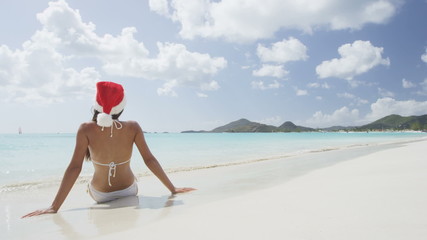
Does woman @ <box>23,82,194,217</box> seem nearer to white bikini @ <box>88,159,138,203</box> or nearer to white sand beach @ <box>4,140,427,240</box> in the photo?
white bikini @ <box>88,159,138,203</box>

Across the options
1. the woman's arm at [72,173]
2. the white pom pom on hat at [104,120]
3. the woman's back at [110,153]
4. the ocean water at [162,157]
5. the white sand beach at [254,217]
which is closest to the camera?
the white sand beach at [254,217]

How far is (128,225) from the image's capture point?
8.81 feet

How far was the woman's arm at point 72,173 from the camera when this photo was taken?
131 inches

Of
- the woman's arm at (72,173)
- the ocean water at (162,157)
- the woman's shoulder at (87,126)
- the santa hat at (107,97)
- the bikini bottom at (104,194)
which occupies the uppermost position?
the santa hat at (107,97)

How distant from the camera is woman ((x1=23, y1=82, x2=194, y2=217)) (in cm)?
336

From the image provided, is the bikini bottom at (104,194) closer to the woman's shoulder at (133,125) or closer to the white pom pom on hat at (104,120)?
the woman's shoulder at (133,125)

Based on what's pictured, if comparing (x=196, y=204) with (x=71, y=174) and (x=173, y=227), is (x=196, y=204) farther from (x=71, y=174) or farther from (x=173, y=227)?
(x=71, y=174)

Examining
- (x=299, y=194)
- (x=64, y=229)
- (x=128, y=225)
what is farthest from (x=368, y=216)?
(x=64, y=229)

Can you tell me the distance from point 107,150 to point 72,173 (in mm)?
482

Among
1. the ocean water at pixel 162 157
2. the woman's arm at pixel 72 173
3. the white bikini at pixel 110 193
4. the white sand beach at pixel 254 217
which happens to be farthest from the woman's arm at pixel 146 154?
the ocean water at pixel 162 157

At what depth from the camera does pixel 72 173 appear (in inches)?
133

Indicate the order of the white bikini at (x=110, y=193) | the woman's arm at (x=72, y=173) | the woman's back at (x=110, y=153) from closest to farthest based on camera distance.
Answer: the woman's arm at (x=72, y=173)
the woman's back at (x=110, y=153)
the white bikini at (x=110, y=193)

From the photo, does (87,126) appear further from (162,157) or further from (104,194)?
(162,157)

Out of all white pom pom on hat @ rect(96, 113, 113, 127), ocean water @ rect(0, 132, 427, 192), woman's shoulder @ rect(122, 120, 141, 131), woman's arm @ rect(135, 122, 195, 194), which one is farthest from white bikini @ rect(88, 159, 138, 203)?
ocean water @ rect(0, 132, 427, 192)
